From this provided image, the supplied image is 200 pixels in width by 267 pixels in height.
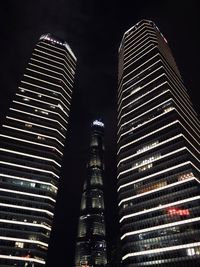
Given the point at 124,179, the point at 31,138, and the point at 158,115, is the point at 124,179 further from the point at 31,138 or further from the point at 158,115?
the point at 31,138

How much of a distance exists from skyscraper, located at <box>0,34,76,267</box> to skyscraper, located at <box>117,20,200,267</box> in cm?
3661

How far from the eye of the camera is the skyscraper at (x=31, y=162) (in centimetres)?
12681

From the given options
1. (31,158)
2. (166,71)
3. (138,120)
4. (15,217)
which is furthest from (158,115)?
(15,217)

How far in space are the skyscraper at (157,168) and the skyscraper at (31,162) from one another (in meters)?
36.6

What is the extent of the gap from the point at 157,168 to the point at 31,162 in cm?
6533

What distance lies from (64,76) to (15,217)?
4097 inches

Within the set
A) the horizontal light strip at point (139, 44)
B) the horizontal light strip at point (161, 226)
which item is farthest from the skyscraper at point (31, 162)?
the horizontal light strip at point (139, 44)

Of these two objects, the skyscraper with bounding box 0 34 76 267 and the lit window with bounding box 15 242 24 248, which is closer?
the lit window with bounding box 15 242 24 248

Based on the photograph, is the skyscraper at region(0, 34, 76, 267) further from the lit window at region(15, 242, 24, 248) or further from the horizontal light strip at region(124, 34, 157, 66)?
the horizontal light strip at region(124, 34, 157, 66)

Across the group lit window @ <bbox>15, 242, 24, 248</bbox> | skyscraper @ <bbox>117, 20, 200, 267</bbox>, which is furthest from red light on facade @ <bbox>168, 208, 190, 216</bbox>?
lit window @ <bbox>15, 242, 24, 248</bbox>

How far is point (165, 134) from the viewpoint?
12769 cm

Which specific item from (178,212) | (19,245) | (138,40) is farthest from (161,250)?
(138,40)

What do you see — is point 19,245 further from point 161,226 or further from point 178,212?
point 178,212

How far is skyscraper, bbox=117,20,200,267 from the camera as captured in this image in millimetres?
102562
